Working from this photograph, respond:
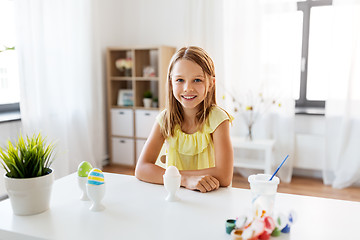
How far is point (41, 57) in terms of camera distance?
124 inches

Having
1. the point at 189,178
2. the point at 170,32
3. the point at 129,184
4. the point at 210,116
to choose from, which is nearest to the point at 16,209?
the point at 129,184

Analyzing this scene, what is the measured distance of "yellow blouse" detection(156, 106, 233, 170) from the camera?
1.45 m

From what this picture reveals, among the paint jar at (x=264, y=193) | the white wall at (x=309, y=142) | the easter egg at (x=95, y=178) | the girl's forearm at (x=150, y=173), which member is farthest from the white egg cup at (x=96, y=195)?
the white wall at (x=309, y=142)

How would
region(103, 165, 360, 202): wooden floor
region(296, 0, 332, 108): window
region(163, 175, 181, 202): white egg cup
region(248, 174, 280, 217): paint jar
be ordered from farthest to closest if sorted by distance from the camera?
region(296, 0, 332, 108): window, region(103, 165, 360, 202): wooden floor, region(163, 175, 181, 202): white egg cup, region(248, 174, 280, 217): paint jar

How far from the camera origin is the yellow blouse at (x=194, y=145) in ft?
4.75

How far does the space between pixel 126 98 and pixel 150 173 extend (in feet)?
9.41

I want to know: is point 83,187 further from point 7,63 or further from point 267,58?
point 267,58

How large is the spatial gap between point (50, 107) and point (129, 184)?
7.55 feet

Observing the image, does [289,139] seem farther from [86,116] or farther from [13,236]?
[13,236]

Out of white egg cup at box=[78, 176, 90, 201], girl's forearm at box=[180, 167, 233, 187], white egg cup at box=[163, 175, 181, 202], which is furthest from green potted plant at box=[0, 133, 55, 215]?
girl's forearm at box=[180, 167, 233, 187]

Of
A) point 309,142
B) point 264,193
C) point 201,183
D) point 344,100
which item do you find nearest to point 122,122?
point 309,142

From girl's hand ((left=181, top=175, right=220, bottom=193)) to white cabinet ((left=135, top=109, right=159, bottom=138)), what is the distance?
8.85ft

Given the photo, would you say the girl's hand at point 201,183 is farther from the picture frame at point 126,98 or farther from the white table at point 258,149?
the picture frame at point 126,98

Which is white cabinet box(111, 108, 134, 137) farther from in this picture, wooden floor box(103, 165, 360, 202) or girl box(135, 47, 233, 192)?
girl box(135, 47, 233, 192)
